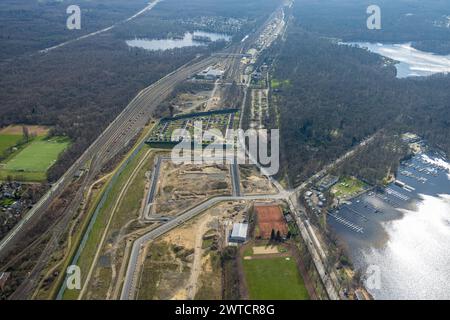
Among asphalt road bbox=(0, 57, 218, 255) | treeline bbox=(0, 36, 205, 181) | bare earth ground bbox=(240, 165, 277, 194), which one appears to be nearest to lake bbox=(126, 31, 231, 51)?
treeline bbox=(0, 36, 205, 181)

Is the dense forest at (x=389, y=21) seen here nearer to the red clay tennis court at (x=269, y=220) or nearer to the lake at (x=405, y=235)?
the lake at (x=405, y=235)

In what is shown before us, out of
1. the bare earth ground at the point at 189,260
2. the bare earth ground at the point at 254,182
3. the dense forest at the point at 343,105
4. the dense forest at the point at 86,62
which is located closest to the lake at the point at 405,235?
the bare earth ground at the point at 254,182

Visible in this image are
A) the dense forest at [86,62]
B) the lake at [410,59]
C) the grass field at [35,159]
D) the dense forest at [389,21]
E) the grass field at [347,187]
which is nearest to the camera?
the grass field at [347,187]

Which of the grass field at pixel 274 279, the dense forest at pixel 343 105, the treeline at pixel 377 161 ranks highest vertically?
the dense forest at pixel 343 105

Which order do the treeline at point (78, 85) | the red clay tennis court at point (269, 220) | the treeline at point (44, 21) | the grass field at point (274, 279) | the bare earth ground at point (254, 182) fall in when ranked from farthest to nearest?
the treeline at point (44, 21)
the treeline at point (78, 85)
the bare earth ground at point (254, 182)
the red clay tennis court at point (269, 220)
the grass field at point (274, 279)

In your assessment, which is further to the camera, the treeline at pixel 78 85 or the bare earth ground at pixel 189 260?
the treeline at pixel 78 85

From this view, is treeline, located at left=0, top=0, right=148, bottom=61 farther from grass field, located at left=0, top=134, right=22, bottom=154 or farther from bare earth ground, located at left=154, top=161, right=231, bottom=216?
bare earth ground, located at left=154, top=161, right=231, bottom=216

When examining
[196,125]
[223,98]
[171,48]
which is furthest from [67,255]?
[171,48]

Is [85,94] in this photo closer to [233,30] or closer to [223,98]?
[223,98]

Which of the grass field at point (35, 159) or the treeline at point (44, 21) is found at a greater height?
the treeline at point (44, 21)
